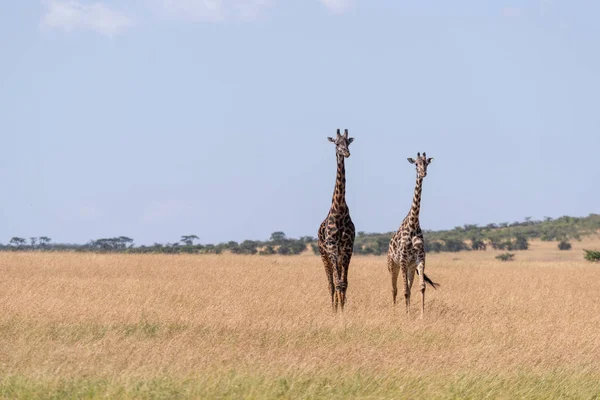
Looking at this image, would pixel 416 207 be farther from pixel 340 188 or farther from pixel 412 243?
pixel 340 188

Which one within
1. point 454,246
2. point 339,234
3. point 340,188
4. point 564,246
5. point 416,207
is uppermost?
point 454,246

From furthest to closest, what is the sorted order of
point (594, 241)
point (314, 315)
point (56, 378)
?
point (594, 241)
point (314, 315)
point (56, 378)

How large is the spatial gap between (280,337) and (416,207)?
5.31 metres

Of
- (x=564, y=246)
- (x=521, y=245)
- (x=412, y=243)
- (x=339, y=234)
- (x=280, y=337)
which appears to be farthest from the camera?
(x=521, y=245)

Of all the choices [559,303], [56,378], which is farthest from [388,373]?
[559,303]

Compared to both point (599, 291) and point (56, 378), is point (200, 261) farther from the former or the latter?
point (56, 378)

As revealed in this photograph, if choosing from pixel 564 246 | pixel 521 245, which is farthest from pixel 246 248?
pixel 564 246

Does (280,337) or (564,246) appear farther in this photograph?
(564,246)

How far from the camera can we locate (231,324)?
14.0 m

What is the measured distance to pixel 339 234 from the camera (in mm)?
16969

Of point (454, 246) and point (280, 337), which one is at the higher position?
point (454, 246)

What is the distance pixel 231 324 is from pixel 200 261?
1423 cm

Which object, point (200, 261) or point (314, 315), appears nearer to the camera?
point (314, 315)

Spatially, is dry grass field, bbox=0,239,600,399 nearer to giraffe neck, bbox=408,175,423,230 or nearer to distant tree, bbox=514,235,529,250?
giraffe neck, bbox=408,175,423,230
